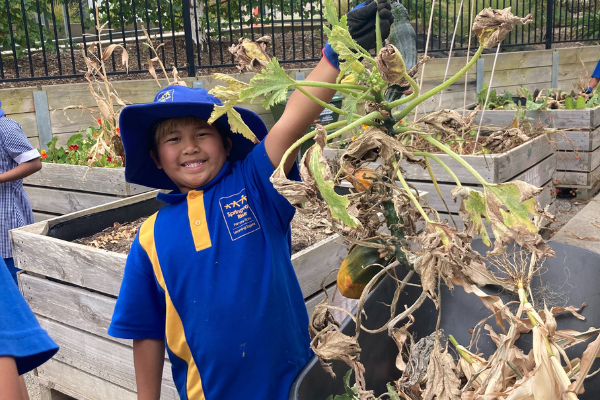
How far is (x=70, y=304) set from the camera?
8.85ft

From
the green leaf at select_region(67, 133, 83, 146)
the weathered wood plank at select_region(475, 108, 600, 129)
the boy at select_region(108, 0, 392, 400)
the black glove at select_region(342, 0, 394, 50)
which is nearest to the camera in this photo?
the black glove at select_region(342, 0, 394, 50)

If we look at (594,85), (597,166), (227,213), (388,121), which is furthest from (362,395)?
(594,85)

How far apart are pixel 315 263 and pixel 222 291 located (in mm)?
847

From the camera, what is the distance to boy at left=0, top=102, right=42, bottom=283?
11.4ft

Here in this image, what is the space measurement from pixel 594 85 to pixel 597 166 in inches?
83.3

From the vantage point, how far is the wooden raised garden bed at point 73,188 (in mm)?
4098

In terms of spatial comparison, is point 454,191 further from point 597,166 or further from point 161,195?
point 597,166

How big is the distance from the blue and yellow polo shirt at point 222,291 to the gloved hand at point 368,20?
0.50 meters

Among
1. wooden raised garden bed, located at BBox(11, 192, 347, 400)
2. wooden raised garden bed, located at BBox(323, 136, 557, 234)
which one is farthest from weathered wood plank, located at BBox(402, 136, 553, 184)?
wooden raised garden bed, located at BBox(11, 192, 347, 400)

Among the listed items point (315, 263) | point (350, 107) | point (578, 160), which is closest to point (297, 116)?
point (350, 107)

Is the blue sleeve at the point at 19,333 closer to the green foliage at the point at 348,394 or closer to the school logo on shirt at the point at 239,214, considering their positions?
the green foliage at the point at 348,394

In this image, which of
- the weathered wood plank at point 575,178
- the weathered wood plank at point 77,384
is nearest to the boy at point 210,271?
the weathered wood plank at point 77,384

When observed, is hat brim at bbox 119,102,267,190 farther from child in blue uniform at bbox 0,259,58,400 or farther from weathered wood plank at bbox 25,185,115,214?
weathered wood plank at bbox 25,185,115,214

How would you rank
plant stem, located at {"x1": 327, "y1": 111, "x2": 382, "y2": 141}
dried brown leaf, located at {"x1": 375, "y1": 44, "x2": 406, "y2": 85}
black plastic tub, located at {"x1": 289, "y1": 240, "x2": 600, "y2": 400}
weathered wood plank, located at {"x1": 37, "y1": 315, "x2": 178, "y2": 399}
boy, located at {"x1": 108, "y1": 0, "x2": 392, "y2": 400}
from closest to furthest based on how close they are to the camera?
dried brown leaf, located at {"x1": 375, "y1": 44, "x2": 406, "y2": 85}
plant stem, located at {"x1": 327, "y1": 111, "x2": 382, "y2": 141}
black plastic tub, located at {"x1": 289, "y1": 240, "x2": 600, "y2": 400}
boy, located at {"x1": 108, "y1": 0, "x2": 392, "y2": 400}
weathered wood plank, located at {"x1": 37, "y1": 315, "x2": 178, "y2": 399}
